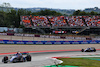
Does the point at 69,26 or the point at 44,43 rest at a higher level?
the point at 69,26

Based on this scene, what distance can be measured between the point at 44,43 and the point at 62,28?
2146 centimetres

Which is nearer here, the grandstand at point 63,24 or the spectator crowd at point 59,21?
the grandstand at point 63,24

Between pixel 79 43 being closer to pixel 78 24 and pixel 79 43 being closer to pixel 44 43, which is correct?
pixel 44 43

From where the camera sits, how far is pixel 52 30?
176 feet

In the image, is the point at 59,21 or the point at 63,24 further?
the point at 59,21

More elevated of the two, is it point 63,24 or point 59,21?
point 59,21

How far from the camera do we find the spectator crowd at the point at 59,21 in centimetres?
5488

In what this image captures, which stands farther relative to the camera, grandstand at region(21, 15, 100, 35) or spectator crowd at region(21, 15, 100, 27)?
spectator crowd at region(21, 15, 100, 27)

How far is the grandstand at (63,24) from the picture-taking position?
175ft

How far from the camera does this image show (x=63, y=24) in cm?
5544

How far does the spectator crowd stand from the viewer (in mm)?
54875

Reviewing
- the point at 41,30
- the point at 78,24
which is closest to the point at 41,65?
the point at 41,30

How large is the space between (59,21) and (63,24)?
1919 millimetres

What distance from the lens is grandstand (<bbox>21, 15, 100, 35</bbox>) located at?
53.2 metres
